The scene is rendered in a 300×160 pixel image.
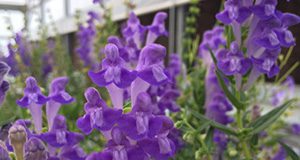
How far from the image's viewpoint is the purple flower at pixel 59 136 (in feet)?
1.35

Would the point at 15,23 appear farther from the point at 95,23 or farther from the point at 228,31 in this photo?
the point at 228,31

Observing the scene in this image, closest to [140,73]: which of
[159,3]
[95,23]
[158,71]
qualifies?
[158,71]

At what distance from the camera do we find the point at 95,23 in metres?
1.16

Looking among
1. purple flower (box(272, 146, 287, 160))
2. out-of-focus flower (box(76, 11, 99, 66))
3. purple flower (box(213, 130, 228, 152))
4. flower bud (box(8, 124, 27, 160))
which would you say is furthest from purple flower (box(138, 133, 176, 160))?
out-of-focus flower (box(76, 11, 99, 66))

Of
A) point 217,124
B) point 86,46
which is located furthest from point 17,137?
point 86,46

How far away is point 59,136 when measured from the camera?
0.42 m

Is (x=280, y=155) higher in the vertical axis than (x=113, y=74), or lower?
lower

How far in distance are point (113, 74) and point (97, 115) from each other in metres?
0.04

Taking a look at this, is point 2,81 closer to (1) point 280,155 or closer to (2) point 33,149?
(2) point 33,149

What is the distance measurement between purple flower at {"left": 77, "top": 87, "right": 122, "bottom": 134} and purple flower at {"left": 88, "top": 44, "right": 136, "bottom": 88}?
0.06 ft

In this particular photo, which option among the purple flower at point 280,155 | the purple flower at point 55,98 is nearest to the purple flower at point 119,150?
the purple flower at point 55,98

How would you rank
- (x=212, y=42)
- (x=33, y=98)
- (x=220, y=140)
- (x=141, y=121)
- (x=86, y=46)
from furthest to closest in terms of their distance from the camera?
1. (x=86, y=46)
2. (x=212, y=42)
3. (x=220, y=140)
4. (x=33, y=98)
5. (x=141, y=121)

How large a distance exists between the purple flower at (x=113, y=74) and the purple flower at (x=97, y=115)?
2 centimetres

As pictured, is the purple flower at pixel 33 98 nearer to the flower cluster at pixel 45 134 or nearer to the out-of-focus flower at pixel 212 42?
the flower cluster at pixel 45 134
